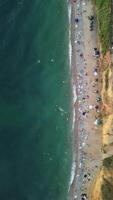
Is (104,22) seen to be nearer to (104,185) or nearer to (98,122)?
(98,122)

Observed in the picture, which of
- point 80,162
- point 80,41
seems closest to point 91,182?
point 80,162

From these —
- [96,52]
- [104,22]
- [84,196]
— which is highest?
[104,22]

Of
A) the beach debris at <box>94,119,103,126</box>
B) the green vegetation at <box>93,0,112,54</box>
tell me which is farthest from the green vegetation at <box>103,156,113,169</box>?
the green vegetation at <box>93,0,112,54</box>

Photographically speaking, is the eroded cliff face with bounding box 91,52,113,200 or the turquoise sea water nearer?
the eroded cliff face with bounding box 91,52,113,200

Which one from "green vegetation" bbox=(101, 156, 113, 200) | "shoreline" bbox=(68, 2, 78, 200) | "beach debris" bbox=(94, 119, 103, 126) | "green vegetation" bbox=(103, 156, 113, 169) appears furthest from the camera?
"shoreline" bbox=(68, 2, 78, 200)

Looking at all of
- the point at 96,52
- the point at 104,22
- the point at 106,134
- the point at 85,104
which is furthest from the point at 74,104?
the point at 104,22

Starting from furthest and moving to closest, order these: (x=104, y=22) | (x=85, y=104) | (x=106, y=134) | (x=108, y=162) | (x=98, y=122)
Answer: (x=85, y=104) < (x=104, y=22) < (x=98, y=122) < (x=106, y=134) < (x=108, y=162)

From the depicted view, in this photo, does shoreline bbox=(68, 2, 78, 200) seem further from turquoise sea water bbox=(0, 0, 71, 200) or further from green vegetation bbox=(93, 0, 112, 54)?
green vegetation bbox=(93, 0, 112, 54)
